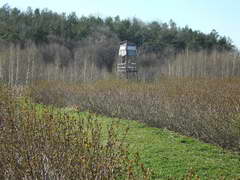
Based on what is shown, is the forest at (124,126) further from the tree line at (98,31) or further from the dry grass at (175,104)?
the tree line at (98,31)

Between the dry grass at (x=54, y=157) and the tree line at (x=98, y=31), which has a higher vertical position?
the tree line at (x=98, y=31)

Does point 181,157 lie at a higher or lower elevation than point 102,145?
lower

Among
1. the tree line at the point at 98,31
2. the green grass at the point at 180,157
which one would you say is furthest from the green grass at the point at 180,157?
the tree line at the point at 98,31

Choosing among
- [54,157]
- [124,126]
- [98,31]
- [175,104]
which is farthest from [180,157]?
[98,31]

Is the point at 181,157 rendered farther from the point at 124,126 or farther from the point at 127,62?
the point at 127,62

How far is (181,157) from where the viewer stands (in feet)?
24.6

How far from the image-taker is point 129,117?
45.8 ft

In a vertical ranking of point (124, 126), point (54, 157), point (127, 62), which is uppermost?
point (127, 62)

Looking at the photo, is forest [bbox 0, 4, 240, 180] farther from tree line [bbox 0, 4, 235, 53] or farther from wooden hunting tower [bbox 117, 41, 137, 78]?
tree line [bbox 0, 4, 235, 53]

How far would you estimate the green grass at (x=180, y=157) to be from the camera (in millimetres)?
6523

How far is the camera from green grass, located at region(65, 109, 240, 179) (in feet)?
21.4

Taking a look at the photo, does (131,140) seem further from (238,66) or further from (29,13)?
(29,13)

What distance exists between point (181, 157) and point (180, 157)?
0.8 inches

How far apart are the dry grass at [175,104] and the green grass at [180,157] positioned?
0.53 meters
